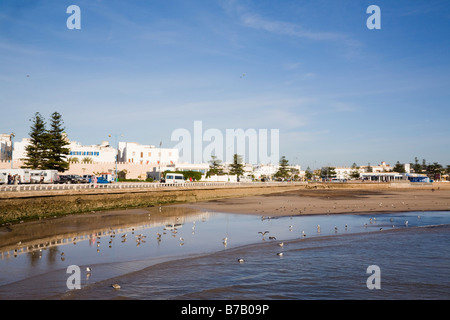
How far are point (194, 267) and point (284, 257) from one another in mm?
4605

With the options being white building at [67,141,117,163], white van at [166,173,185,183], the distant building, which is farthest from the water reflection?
the distant building

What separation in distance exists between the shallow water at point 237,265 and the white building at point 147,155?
87.9 metres

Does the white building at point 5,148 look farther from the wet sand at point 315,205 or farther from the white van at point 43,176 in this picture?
the wet sand at point 315,205

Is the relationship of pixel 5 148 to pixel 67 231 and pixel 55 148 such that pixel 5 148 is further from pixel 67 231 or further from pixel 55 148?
pixel 67 231

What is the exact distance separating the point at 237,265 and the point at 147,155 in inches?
3976

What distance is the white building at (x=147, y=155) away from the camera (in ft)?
368

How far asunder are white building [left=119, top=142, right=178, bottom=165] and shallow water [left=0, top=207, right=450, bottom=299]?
87949mm

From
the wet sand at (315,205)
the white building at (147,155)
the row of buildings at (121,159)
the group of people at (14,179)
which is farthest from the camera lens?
the white building at (147,155)

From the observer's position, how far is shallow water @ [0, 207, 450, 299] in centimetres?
1220

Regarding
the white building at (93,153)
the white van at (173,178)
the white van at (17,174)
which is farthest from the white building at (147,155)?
the white van at (17,174)

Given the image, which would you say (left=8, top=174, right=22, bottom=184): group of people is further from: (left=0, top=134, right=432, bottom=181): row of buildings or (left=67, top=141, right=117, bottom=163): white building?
(left=67, top=141, right=117, bottom=163): white building

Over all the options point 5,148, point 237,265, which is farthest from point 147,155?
point 237,265

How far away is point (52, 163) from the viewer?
63.8m
